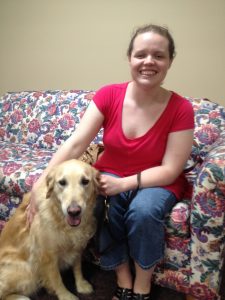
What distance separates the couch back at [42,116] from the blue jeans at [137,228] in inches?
39.3

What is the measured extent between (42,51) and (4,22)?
1.88 feet

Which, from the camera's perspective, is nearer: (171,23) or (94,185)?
(94,185)

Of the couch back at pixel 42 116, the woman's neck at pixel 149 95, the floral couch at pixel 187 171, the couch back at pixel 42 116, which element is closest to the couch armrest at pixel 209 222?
the floral couch at pixel 187 171

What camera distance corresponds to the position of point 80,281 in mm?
1608

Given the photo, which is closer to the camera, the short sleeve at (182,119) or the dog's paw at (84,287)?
the short sleeve at (182,119)

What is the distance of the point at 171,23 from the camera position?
2.40m

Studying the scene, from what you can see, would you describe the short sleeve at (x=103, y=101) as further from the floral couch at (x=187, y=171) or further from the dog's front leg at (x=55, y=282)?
the dog's front leg at (x=55, y=282)

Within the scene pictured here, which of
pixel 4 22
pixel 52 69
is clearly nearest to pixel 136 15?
pixel 52 69

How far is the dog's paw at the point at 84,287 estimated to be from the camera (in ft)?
5.18

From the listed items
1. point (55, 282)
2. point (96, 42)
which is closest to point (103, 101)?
point (55, 282)

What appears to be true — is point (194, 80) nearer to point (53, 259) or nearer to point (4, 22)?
point (53, 259)

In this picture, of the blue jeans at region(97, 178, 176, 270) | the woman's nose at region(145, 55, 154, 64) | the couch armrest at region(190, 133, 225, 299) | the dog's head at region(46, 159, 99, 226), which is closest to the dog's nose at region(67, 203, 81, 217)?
the dog's head at region(46, 159, 99, 226)

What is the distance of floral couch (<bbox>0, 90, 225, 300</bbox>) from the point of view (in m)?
1.28

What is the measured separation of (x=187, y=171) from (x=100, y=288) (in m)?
0.85
